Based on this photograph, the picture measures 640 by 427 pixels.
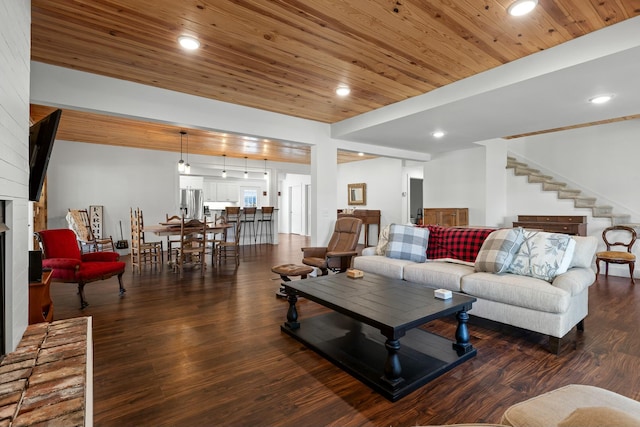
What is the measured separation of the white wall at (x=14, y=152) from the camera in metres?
1.41

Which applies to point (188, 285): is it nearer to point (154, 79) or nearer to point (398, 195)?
point (154, 79)

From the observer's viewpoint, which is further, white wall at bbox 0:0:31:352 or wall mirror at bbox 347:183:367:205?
wall mirror at bbox 347:183:367:205

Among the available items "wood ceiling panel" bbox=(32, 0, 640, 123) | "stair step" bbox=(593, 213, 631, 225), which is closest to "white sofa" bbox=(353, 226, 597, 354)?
"wood ceiling panel" bbox=(32, 0, 640, 123)

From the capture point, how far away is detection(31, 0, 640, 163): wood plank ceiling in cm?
219

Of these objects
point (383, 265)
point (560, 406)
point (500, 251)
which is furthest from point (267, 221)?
point (560, 406)

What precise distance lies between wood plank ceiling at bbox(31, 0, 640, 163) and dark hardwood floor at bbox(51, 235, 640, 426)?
251 cm

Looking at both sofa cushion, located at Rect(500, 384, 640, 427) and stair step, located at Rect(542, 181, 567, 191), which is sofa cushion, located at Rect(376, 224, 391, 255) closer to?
sofa cushion, located at Rect(500, 384, 640, 427)

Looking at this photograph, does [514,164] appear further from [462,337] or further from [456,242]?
[462,337]

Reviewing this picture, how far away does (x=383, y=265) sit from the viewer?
376 cm

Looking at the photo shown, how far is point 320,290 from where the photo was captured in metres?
2.66

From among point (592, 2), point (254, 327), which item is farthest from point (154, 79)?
point (592, 2)

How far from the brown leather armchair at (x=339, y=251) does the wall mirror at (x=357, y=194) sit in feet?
14.9

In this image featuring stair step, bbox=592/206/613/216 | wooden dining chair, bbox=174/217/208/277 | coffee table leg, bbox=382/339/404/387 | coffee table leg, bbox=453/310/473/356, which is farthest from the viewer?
stair step, bbox=592/206/613/216

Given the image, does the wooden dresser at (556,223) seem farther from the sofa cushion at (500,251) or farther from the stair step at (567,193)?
the sofa cushion at (500,251)
